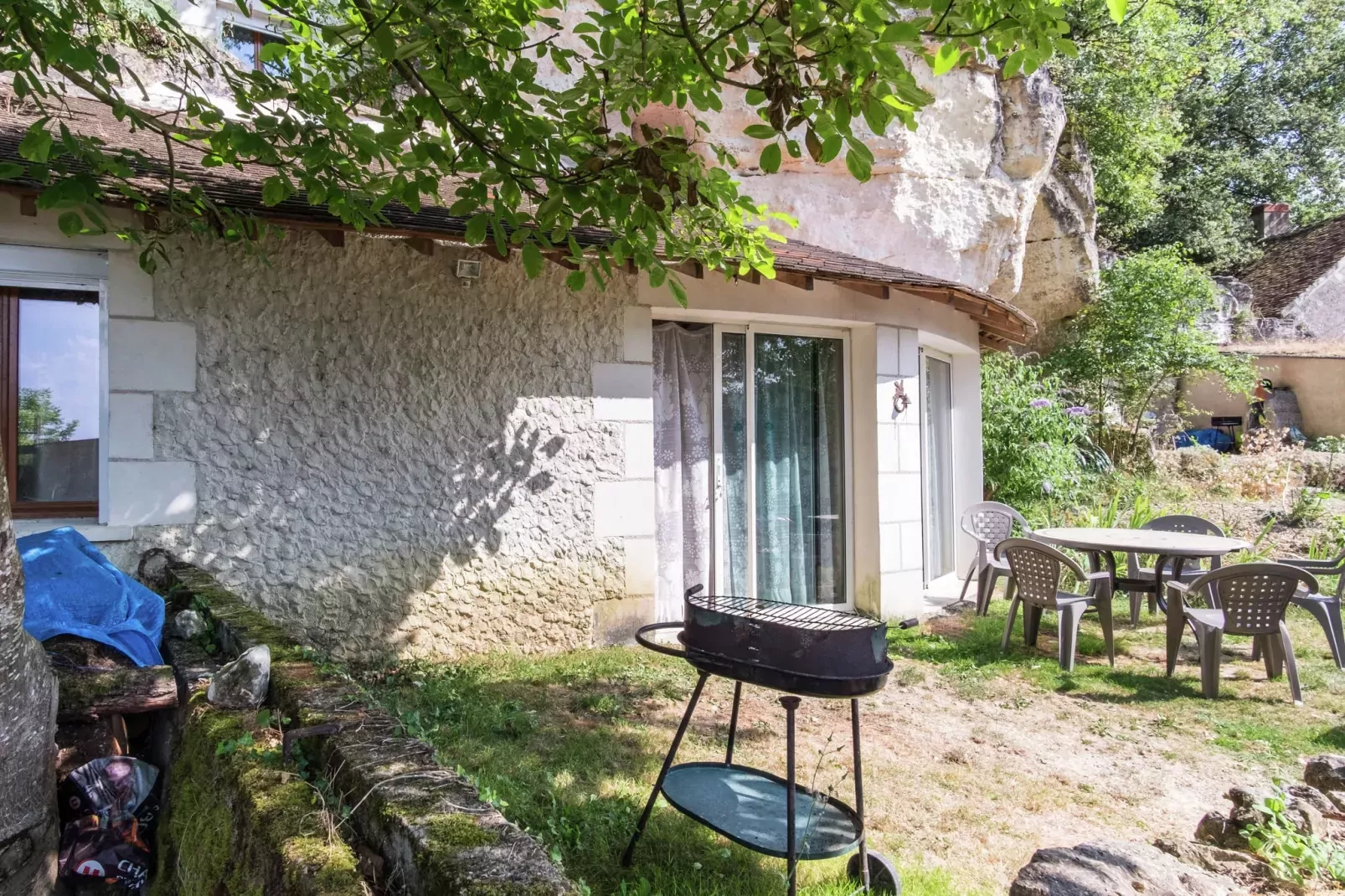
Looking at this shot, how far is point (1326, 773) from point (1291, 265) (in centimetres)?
2243

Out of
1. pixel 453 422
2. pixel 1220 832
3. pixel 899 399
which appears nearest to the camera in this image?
pixel 1220 832

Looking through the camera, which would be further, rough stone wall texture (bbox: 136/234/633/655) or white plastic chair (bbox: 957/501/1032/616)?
white plastic chair (bbox: 957/501/1032/616)

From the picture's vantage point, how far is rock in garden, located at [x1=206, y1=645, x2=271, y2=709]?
2832 mm

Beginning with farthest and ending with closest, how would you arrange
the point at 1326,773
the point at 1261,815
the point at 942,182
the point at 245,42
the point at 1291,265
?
the point at 1291,265 < the point at 942,182 < the point at 245,42 < the point at 1326,773 < the point at 1261,815

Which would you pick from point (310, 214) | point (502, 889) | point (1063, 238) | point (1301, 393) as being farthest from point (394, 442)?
point (1301, 393)

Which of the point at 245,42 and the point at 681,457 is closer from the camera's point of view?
the point at 681,457

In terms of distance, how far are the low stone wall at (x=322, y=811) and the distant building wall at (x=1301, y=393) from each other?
18.4 m

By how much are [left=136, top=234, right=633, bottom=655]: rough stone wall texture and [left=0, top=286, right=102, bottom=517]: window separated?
39 cm

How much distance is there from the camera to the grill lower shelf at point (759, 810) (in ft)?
9.11

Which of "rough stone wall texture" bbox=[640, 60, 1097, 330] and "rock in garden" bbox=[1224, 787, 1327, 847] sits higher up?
"rough stone wall texture" bbox=[640, 60, 1097, 330]

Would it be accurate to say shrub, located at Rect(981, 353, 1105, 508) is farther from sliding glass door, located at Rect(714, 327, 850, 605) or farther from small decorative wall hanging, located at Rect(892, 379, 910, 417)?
sliding glass door, located at Rect(714, 327, 850, 605)

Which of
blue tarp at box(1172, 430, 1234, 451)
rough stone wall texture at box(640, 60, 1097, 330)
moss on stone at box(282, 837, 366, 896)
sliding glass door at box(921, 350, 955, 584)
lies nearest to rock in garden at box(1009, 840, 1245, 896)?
moss on stone at box(282, 837, 366, 896)

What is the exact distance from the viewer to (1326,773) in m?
3.68

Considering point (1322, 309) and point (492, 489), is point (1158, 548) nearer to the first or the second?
point (492, 489)
